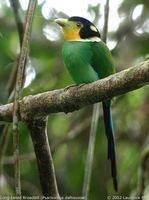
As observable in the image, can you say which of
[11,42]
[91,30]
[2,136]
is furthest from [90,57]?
[11,42]

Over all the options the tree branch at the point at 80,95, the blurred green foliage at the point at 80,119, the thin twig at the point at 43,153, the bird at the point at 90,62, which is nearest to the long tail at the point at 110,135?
the bird at the point at 90,62

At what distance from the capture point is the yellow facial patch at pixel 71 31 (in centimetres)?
292

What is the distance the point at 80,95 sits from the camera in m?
2.15

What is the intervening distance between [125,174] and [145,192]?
1005 mm

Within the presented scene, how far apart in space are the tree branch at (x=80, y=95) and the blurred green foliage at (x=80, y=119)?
1.32m

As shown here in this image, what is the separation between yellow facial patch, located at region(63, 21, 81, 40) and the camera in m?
2.92

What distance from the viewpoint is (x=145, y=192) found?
273 centimetres

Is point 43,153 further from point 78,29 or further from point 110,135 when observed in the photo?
point 78,29

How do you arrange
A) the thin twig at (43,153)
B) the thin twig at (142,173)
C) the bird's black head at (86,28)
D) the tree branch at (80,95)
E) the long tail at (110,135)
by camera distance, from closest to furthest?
1. the tree branch at (80,95)
2. the thin twig at (43,153)
3. the long tail at (110,135)
4. the thin twig at (142,173)
5. the bird's black head at (86,28)

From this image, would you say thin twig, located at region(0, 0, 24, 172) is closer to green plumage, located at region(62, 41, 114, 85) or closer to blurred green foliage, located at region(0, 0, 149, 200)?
green plumage, located at region(62, 41, 114, 85)

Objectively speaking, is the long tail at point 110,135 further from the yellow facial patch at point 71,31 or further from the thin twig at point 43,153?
the yellow facial patch at point 71,31

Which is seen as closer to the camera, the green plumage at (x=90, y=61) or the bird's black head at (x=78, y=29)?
the green plumage at (x=90, y=61)

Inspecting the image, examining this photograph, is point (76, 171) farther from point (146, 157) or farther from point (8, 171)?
point (146, 157)

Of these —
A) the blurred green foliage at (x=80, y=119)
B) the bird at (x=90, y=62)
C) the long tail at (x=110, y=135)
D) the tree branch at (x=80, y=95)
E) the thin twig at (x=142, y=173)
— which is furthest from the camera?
the blurred green foliage at (x=80, y=119)
